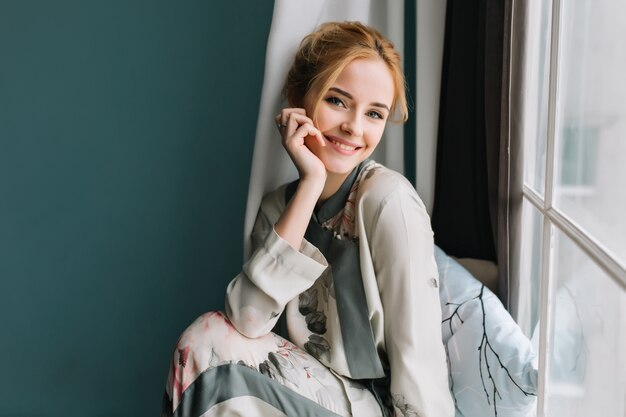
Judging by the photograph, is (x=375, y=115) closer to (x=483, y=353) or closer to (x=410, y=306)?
(x=410, y=306)

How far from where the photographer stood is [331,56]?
4.56 feet

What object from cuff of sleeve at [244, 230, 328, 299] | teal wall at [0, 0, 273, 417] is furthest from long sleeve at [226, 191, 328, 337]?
teal wall at [0, 0, 273, 417]

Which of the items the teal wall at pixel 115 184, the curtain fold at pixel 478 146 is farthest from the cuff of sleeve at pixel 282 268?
the teal wall at pixel 115 184

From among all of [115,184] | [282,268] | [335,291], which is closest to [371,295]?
[335,291]

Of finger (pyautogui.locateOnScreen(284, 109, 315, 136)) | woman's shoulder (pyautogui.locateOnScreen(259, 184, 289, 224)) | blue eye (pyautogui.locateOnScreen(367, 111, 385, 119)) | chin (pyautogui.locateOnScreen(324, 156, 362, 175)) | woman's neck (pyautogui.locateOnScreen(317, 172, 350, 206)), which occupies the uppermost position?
blue eye (pyautogui.locateOnScreen(367, 111, 385, 119))

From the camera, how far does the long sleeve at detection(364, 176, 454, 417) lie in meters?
1.32

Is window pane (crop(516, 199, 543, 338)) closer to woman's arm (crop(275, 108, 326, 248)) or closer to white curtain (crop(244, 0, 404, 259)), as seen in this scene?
woman's arm (crop(275, 108, 326, 248))

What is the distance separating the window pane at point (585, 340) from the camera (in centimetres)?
90

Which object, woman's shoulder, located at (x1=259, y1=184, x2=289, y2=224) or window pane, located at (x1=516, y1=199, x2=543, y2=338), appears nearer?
window pane, located at (x1=516, y1=199, x2=543, y2=338)

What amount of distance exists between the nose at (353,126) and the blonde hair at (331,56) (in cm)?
7

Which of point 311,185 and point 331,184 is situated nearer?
point 311,185

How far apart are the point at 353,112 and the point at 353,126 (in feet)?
0.10

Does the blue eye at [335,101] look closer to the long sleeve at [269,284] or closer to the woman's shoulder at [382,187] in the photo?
the woman's shoulder at [382,187]

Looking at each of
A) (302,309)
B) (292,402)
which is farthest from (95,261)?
(292,402)
